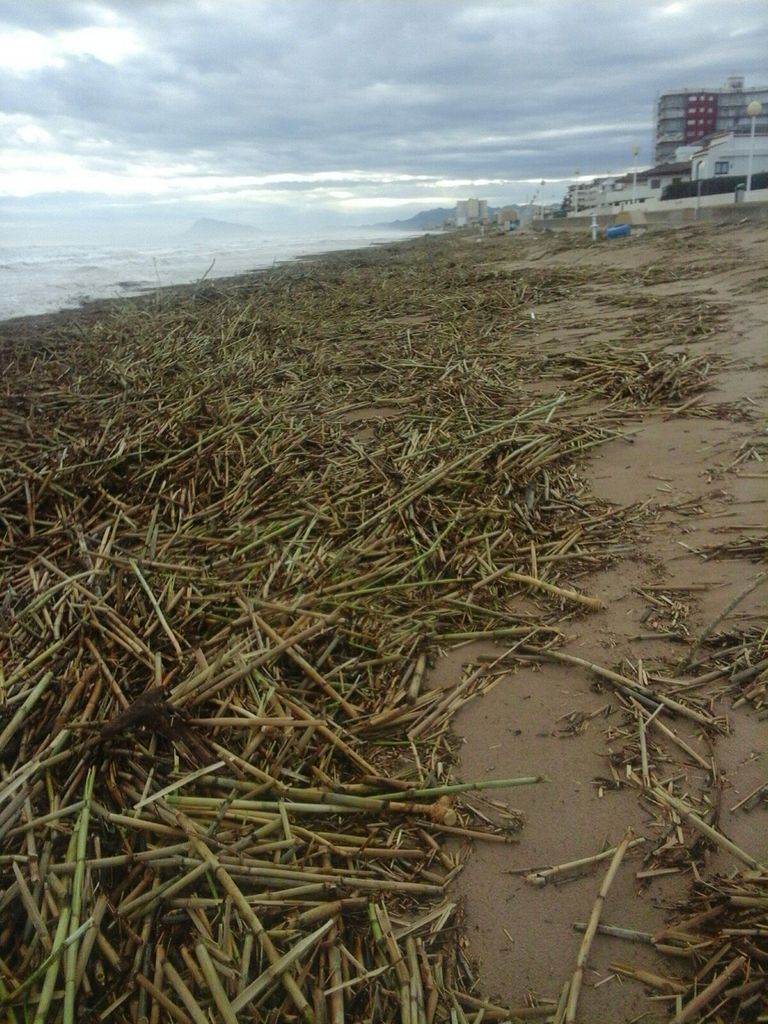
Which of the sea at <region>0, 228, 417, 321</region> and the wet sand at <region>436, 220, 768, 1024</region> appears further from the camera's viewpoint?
the sea at <region>0, 228, 417, 321</region>

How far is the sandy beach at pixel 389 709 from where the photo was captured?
4.80ft

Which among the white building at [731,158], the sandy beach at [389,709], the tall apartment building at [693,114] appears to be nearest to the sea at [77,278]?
the sandy beach at [389,709]

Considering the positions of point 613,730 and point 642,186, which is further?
point 642,186

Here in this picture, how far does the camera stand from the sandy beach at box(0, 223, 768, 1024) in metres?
1.46

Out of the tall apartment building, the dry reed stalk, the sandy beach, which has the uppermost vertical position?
the tall apartment building

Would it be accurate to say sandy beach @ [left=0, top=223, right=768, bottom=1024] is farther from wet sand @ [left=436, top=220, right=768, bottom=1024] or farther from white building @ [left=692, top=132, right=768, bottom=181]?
white building @ [left=692, top=132, right=768, bottom=181]

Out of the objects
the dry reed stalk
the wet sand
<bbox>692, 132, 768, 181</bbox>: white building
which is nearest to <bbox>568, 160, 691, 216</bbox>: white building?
<bbox>692, 132, 768, 181</bbox>: white building

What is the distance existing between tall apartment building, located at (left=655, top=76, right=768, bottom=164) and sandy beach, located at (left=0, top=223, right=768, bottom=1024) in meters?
86.8

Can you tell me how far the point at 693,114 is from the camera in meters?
78.8

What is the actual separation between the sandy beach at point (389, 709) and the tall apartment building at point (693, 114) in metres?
86.8

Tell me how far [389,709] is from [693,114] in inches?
3735

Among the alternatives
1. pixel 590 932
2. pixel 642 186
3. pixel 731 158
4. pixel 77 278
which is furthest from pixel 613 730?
pixel 642 186

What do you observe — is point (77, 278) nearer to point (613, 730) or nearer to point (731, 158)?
point (613, 730)

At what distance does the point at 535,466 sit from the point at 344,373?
2879 millimetres
